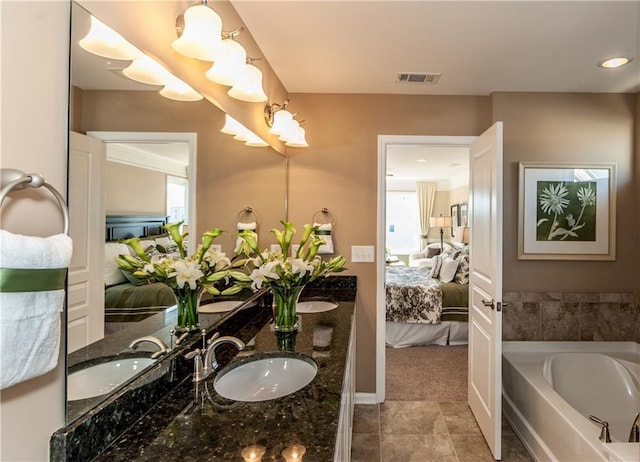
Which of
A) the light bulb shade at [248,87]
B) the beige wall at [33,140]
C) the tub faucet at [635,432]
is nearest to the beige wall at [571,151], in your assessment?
the tub faucet at [635,432]

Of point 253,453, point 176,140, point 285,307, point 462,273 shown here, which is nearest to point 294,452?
point 253,453

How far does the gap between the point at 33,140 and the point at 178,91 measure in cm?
70

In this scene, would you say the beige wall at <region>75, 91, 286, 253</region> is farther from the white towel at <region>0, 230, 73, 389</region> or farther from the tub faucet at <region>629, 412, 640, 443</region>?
the tub faucet at <region>629, 412, 640, 443</region>

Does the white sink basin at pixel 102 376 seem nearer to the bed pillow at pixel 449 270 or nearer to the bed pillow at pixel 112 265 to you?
the bed pillow at pixel 112 265

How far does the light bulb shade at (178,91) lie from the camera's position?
1.28 metres

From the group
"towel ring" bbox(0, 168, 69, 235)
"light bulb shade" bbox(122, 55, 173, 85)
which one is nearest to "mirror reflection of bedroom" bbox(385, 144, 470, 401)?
"light bulb shade" bbox(122, 55, 173, 85)

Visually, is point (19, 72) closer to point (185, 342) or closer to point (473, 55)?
point (185, 342)

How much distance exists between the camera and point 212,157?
174 centimetres

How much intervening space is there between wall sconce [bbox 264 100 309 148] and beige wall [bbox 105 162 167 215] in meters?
1.13

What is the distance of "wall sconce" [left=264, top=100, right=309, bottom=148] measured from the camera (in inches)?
90.6

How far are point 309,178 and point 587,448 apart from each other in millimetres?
2263

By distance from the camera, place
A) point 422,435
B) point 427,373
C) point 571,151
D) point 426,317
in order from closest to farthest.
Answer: point 422,435
point 571,151
point 427,373
point 426,317

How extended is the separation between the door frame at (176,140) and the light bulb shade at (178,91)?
0.13 meters

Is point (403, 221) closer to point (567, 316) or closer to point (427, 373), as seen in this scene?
point (427, 373)
